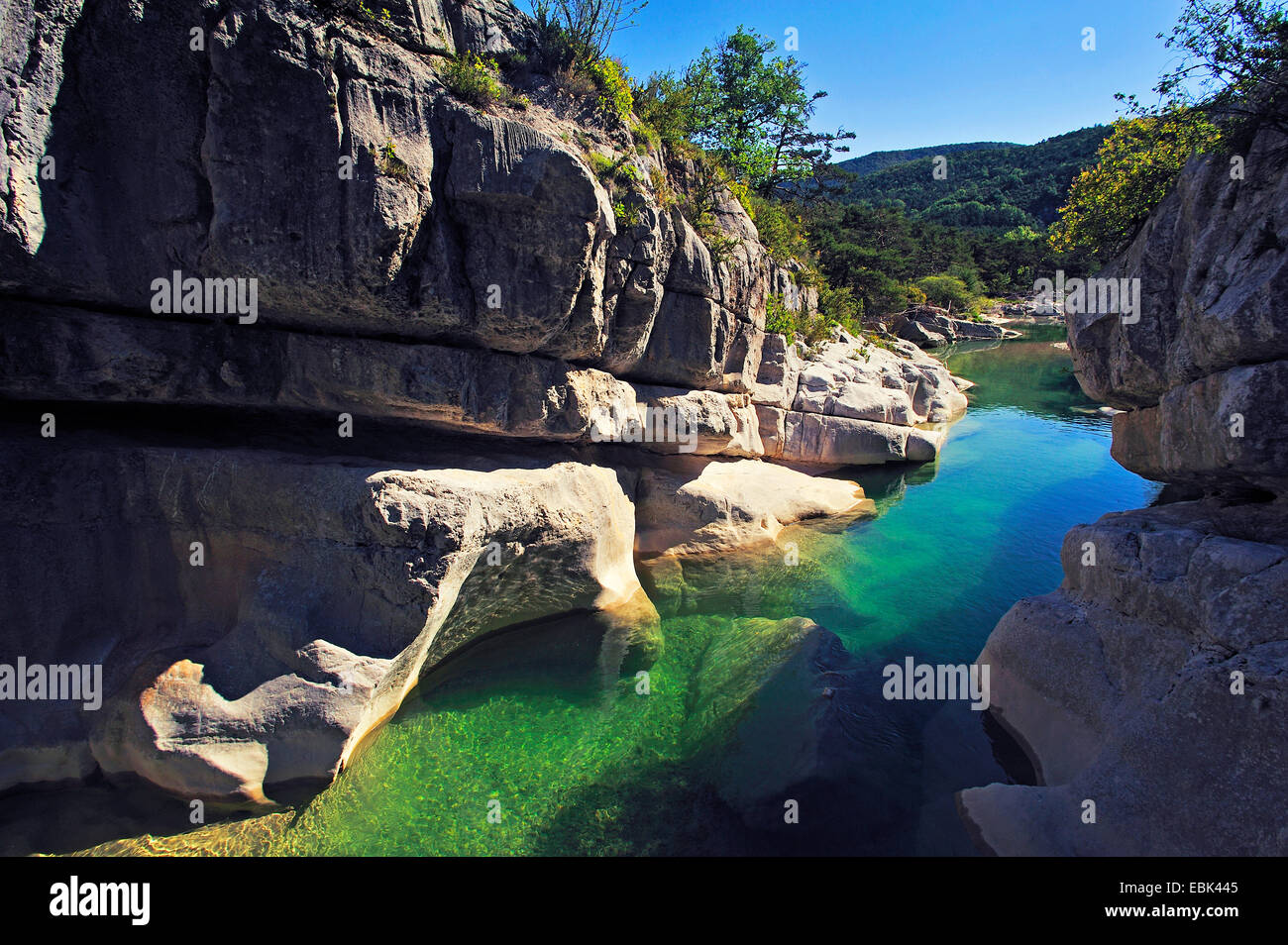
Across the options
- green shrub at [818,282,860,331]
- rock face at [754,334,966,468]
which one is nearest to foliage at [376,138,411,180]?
rock face at [754,334,966,468]

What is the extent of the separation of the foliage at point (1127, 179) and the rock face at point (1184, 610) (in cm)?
65

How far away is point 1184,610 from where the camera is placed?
646 centimetres

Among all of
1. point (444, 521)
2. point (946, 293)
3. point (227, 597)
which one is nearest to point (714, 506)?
point (444, 521)

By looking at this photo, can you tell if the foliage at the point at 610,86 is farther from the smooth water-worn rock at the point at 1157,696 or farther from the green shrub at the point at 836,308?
the green shrub at the point at 836,308

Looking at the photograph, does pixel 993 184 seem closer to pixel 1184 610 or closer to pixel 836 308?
pixel 836 308

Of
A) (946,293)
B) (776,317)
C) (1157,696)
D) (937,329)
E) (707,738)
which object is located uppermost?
(946,293)

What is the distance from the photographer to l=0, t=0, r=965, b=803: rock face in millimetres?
6809

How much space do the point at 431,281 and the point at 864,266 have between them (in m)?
40.2

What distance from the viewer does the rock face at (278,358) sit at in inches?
268

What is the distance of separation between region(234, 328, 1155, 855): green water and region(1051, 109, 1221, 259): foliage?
274 inches

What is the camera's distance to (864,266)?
41562 millimetres

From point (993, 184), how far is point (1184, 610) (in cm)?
14264

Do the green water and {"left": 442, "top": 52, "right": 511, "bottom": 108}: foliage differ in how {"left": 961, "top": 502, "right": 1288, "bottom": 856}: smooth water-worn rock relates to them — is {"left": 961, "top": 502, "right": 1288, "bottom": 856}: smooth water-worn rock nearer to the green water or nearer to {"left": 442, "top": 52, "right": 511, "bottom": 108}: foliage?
the green water

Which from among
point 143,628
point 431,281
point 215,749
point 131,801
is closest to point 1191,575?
point 431,281
